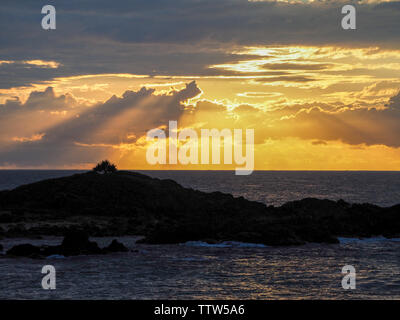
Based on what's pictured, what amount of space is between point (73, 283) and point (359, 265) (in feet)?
78.7

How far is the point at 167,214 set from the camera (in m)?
76.5

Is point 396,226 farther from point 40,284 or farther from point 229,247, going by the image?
point 40,284

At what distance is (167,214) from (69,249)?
2986 centimetres

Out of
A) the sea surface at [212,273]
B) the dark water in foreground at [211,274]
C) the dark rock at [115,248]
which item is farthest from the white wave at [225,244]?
the dark rock at [115,248]

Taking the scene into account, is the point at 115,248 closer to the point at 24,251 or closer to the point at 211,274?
the point at 24,251

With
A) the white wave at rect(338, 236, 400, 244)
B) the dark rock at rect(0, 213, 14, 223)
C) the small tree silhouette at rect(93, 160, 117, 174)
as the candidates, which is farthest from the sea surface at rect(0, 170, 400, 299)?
the small tree silhouette at rect(93, 160, 117, 174)

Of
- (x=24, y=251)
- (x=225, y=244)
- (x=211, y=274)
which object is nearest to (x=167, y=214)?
(x=225, y=244)

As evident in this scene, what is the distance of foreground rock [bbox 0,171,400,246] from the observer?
5812cm

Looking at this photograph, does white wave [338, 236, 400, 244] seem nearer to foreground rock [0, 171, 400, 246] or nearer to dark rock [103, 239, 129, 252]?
foreground rock [0, 171, 400, 246]

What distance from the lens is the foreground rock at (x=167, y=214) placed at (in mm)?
58125

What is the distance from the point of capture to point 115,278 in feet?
126

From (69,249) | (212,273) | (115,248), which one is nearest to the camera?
(212,273)

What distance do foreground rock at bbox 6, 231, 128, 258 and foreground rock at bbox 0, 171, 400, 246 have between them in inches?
6.9

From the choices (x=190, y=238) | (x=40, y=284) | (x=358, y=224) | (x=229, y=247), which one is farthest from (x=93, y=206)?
(x=40, y=284)
